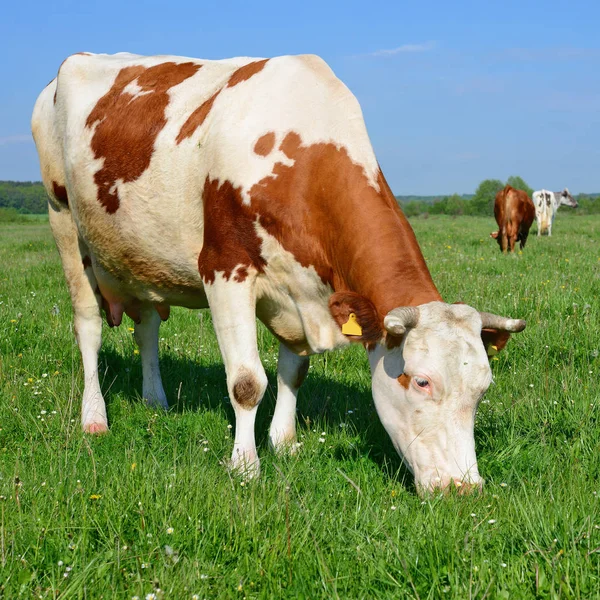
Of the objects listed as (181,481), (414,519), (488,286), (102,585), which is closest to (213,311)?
(181,481)

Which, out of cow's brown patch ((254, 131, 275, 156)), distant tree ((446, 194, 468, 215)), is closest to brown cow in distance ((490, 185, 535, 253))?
cow's brown patch ((254, 131, 275, 156))

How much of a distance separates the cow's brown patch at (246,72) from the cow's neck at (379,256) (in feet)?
4.47

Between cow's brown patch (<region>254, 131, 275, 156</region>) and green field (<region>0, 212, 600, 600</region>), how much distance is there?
6.20ft

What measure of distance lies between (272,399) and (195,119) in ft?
7.72

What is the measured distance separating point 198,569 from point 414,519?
3.60 feet

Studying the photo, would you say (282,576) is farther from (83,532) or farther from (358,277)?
(358,277)

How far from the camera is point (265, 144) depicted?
493 cm

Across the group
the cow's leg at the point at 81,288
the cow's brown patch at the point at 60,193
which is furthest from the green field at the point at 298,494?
the cow's brown patch at the point at 60,193

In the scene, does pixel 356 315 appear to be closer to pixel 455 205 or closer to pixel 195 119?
pixel 195 119

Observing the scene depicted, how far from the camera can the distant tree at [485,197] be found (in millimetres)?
95506

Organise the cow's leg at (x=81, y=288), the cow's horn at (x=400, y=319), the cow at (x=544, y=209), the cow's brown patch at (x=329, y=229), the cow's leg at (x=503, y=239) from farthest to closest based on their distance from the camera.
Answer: the cow at (x=544, y=209)
the cow's leg at (x=503, y=239)
the cow's leg at (x=81, y=288)
the cow's brown patch at (x=329, y=229)
the cow's horn at (x=400, y=319)

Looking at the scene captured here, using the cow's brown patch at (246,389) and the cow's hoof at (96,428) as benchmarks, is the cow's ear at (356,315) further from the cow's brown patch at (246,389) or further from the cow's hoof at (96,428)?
the cow's hoof at (96,428)

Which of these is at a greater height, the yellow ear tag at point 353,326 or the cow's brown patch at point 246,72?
the cow's brown patch at point 246,72

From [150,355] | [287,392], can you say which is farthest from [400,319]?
[150,355]
